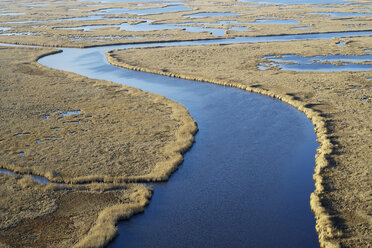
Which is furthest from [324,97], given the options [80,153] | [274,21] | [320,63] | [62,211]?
[274,21]

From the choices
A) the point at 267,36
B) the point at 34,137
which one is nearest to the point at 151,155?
the point at 34,137

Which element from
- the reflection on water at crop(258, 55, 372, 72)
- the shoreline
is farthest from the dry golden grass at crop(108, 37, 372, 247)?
the reflection on water at crop(258, 55, 372, 72)

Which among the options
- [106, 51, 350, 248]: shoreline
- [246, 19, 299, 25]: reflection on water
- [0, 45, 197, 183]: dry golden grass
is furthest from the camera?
[246, 19, 299, 25]: reflection on water

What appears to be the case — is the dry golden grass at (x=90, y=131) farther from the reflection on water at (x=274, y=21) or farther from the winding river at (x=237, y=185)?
the reflection on water at (x=274, y=21)

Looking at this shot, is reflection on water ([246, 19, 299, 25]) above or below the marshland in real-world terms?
below

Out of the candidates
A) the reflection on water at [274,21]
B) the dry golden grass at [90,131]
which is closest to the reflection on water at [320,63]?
the dry golden grass at [90,131]

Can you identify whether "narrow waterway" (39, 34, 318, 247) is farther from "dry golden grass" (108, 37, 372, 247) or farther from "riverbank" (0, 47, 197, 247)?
"riverbank" (0, 47, 197, 247)
